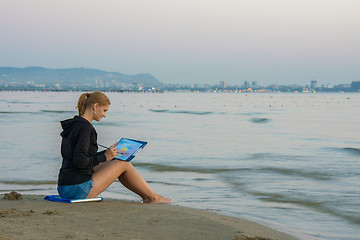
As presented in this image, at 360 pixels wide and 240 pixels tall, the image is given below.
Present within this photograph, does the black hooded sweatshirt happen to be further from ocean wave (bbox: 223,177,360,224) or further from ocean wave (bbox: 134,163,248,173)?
ocean wave (bbox: 134,163,248,173)

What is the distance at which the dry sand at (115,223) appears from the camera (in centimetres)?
479

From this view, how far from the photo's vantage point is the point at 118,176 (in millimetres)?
6637

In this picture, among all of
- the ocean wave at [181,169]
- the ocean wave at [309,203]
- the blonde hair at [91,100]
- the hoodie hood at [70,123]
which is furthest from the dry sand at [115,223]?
the ocean wave at [181,169]

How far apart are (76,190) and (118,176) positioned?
0.71 meters

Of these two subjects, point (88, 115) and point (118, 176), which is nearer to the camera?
point (88, 115)

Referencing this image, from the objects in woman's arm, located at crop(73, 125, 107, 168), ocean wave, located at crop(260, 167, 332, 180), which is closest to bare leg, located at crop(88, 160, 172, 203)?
woman's arm, located at crop(73, 125, 107, 168)

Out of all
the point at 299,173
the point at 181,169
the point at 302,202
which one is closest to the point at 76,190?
the point at 302,202

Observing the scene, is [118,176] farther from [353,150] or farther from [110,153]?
[353,150]

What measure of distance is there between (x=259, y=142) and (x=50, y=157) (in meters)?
9.48

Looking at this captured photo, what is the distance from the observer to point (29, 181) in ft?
33.0

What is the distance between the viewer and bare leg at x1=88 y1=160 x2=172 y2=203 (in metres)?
6.31

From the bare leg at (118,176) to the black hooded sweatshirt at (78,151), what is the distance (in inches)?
9.4

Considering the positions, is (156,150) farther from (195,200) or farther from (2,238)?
(2,238)

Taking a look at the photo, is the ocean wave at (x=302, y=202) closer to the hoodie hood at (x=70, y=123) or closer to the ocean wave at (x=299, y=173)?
the ocean wave at (x=299, y=173)
